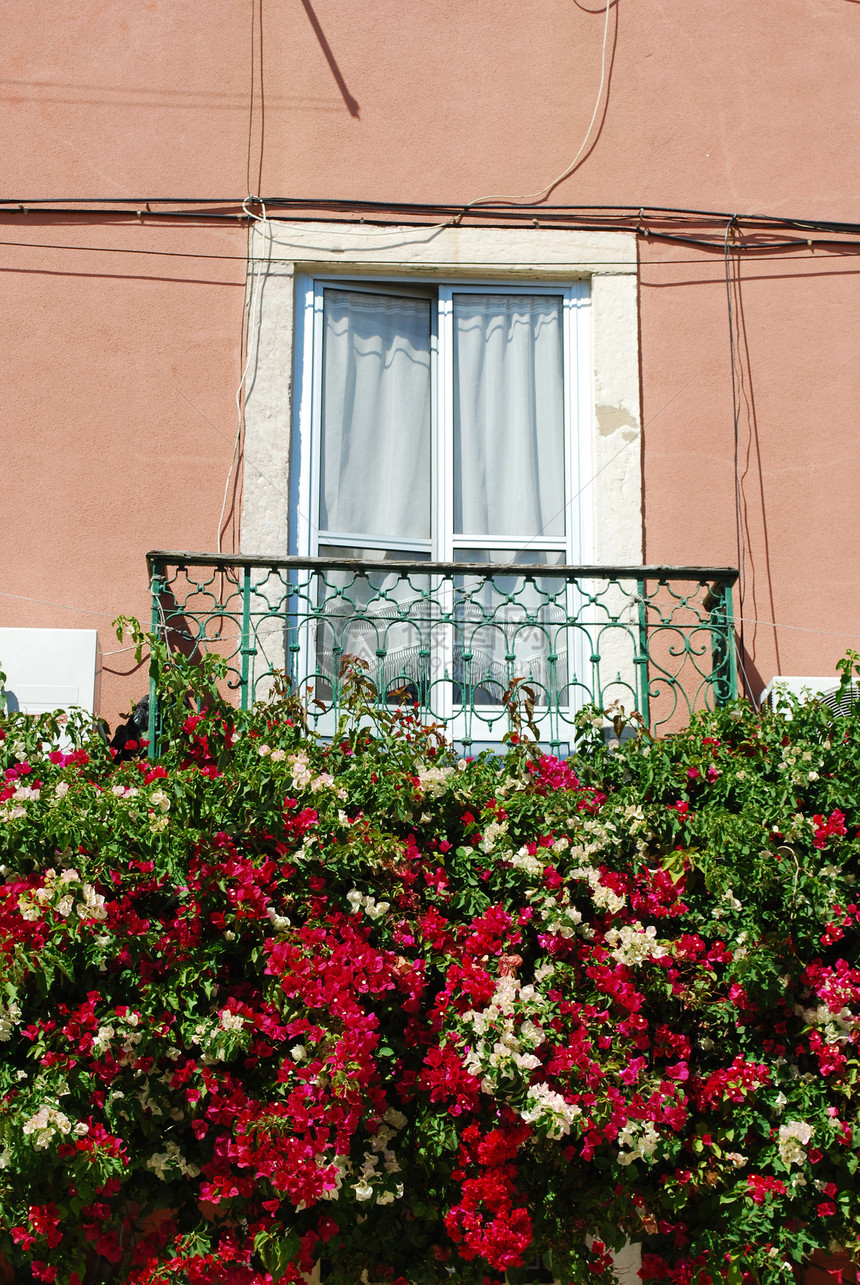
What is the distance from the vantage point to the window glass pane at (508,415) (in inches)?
234

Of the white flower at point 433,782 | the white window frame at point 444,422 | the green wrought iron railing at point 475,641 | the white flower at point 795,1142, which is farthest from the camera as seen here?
the white window frame at point 444,422

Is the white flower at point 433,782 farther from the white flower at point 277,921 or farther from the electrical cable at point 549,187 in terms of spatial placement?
the electrical cable at point 549,187

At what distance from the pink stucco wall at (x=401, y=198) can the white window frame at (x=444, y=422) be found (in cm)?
28

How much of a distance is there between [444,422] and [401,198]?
102 centimetres

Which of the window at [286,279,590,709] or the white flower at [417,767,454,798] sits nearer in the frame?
the white flower at [417,767,454,798]

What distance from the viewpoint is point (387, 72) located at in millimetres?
6137

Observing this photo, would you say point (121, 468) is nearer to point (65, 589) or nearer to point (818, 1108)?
point (65, 589)

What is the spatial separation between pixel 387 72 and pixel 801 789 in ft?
12.4

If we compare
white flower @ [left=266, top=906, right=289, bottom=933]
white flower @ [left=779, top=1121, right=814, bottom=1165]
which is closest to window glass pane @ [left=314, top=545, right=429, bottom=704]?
white flower @ [left=266, top=906, right=289, bottom=933]

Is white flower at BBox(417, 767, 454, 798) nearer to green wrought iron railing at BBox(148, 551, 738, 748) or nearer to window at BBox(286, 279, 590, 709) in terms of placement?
green wrought iron railing at BBox(148, 551, 738, 748)

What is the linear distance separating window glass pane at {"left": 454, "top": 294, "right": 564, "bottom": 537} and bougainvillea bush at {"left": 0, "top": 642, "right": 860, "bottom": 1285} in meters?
1.82

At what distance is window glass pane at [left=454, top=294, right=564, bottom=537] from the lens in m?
5.94

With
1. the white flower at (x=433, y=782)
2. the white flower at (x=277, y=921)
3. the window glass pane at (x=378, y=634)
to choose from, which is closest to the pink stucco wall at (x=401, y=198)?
the window glass pane at (x=378, y=634)

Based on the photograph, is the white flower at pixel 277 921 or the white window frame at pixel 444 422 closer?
the white flower at pixel 277 921
